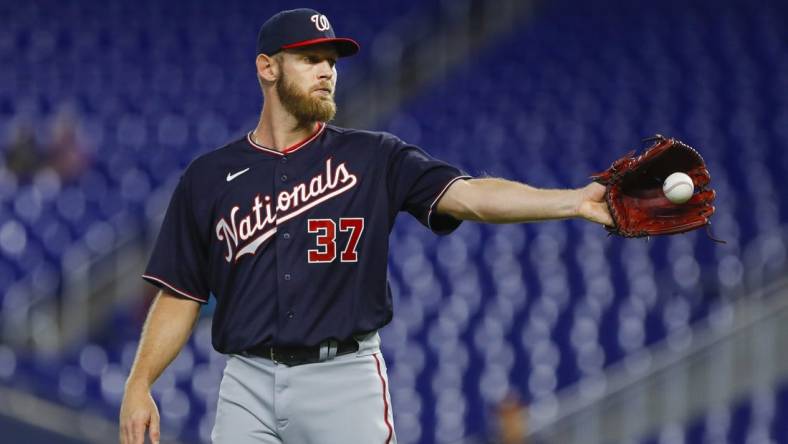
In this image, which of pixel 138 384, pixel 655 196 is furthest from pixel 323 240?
pixel 655 196

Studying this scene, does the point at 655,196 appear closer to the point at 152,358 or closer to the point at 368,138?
the point at 368,138

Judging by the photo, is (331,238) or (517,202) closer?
(517,202)

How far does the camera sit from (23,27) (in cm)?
1144

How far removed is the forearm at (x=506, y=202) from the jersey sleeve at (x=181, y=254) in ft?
2.09

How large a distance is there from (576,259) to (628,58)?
357 centimetres

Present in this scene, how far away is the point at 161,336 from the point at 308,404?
453 mm

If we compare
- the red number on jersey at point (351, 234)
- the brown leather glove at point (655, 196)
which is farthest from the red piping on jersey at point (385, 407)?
the brown leather glove at point (655, 196)

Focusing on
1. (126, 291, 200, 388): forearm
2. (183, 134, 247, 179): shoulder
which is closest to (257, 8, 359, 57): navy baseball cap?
(183, 134, 247, 179): shoulder

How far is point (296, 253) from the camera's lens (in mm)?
3037

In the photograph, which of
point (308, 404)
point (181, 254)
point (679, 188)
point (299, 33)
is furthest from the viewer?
point (181, 254)

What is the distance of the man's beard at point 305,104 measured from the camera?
312 cm

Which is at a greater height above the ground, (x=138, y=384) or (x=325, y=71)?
(x=325, y=71)

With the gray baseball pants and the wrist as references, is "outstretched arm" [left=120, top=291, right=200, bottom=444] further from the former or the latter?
the gray baseball pants

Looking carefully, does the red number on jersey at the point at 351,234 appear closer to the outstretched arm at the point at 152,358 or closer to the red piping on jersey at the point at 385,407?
the red piping on jersey at the point at 385,407
